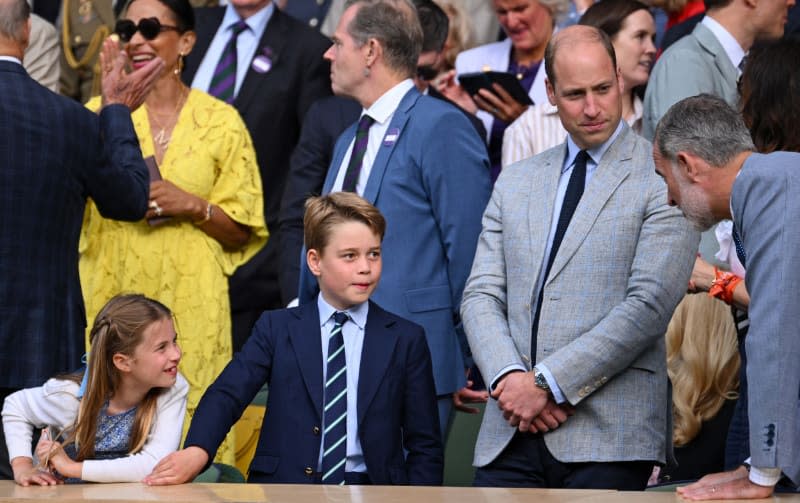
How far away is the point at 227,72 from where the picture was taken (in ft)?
23.7

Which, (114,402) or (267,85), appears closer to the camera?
(114,402)

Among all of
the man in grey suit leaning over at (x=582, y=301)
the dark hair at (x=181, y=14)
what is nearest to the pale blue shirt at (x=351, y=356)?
the man in grey suit leaning over at (x=582, y=301)

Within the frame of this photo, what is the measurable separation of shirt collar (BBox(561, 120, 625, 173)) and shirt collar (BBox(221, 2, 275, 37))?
9.52 feet

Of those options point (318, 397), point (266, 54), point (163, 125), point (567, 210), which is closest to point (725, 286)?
point (567, 210)

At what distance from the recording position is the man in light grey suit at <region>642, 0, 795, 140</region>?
231 inches

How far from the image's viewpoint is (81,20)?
8062mm

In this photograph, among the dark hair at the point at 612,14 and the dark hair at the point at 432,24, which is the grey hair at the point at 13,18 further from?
the dark hair at the point at 612,14

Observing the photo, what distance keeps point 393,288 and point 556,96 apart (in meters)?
0.93

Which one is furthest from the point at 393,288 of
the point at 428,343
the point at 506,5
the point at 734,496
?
the point at 506,5

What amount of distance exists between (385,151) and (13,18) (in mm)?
1382

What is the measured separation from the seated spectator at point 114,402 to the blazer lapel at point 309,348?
1.27 ft

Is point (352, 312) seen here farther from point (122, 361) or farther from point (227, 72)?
point (227, 72)

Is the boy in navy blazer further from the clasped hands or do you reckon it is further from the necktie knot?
the necktie knot

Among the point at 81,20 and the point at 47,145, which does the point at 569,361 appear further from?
the point at 81,20
